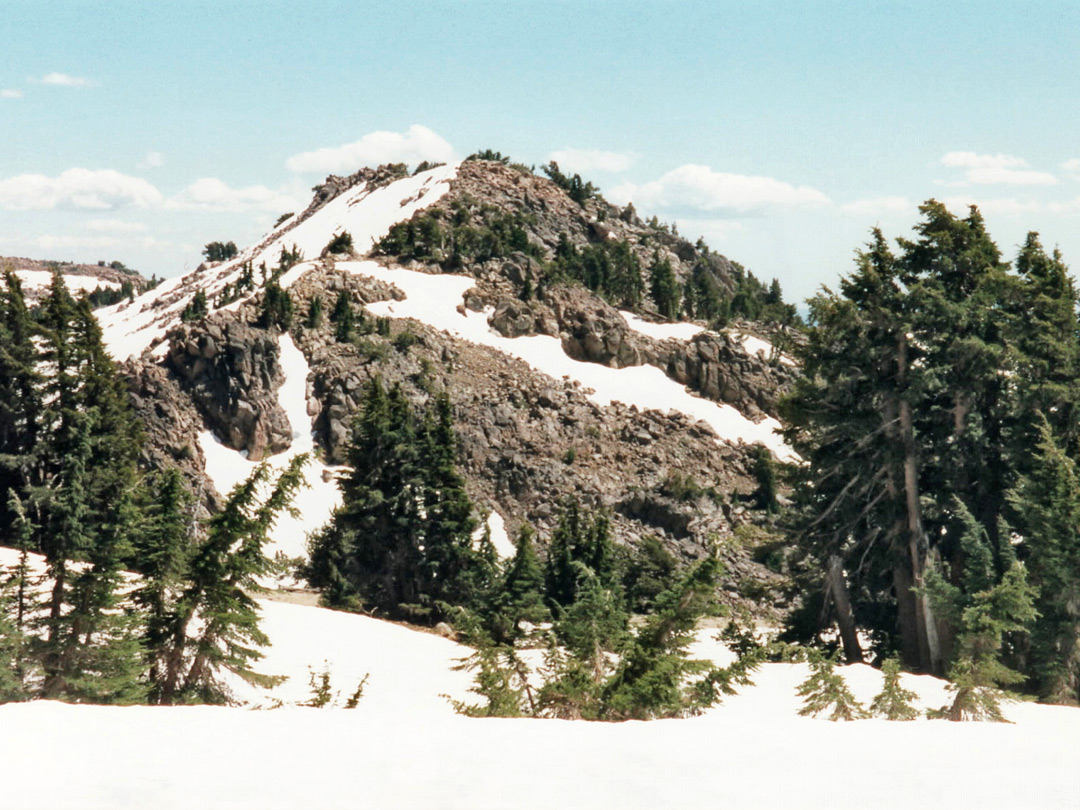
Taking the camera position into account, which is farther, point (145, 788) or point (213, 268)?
point (213, 268)

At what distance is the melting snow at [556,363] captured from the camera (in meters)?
62.8

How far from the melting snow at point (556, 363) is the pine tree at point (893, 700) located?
48.4m

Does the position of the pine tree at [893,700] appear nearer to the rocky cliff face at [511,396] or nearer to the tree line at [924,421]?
the tree line at [924,421]

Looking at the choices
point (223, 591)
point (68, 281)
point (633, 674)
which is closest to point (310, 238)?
point (68, 281)

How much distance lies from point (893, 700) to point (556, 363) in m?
51.9

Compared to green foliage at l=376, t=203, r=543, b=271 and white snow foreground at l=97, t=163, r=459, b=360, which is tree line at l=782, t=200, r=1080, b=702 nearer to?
green foliage at l=376, t=203, r=543, b=271

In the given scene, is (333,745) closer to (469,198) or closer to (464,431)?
(464,431)

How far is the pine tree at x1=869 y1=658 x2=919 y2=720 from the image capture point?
12.6m

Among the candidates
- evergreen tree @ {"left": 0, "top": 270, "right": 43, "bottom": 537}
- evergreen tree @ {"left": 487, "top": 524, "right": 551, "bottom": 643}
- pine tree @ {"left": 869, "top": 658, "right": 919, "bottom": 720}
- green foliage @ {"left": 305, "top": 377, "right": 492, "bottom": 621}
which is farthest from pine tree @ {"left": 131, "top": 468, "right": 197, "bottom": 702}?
green foliage @ {"left": 305, "top": 377, "right": 492, "bottom": 621}

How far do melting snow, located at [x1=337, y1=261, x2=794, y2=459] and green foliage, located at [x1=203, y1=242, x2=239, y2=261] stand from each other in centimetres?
4760

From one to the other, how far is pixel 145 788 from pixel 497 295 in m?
61.3

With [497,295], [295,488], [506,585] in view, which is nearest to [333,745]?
[295,488]

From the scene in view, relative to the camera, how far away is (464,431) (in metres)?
55.3

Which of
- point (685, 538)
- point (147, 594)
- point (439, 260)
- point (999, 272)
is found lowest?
point (685, 538)
